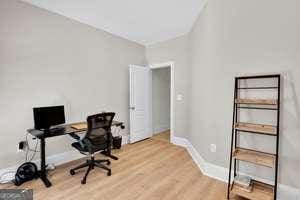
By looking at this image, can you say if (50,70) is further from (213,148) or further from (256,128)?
(256,128)

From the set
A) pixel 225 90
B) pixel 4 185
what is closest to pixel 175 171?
pixel 225 90

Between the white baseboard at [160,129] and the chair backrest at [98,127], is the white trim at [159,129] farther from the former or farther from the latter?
the chair backrest at [98,127]

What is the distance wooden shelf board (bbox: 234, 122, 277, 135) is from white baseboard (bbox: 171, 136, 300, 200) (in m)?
0.67

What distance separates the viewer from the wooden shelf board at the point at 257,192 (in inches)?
72.1

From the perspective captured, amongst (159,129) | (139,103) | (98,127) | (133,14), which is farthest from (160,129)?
(133,14)

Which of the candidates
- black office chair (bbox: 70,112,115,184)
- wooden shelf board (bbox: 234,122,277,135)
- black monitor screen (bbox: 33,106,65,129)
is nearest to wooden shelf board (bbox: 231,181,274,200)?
wooden shelf board (bbox: 234,122,277,135)

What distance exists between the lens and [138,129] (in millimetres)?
4371

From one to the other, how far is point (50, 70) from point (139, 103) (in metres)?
2.16

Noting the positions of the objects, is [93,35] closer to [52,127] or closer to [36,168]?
[52,127]

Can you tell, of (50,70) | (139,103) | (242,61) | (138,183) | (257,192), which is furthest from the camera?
(139,103)

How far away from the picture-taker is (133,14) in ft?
9.66

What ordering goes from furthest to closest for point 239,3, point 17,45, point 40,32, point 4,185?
point 40,32 < point 17,45 < point 4,185 < point 239,3

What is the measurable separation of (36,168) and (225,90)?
311 cm

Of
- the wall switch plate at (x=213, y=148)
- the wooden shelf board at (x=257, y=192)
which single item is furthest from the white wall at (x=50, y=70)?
the wooden shelf board at (x=257, y=192)
